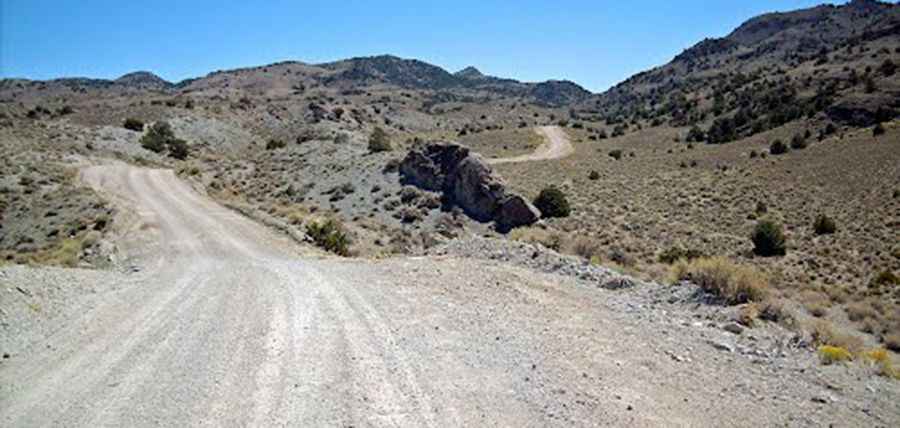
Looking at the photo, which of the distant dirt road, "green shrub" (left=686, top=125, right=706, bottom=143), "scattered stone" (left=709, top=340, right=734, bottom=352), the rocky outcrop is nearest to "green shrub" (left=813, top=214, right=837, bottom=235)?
the rocky outcrop

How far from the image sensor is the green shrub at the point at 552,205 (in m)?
40.0

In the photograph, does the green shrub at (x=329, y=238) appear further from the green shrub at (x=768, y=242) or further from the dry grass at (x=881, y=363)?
the green shrub at (x=768, y=242)

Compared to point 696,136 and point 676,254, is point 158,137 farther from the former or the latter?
point 696,136

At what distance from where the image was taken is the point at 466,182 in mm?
39781

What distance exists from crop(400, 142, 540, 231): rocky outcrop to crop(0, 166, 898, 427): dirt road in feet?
76.1

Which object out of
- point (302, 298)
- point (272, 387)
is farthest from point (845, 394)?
point (302, 298)

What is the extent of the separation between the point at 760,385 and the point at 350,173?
42.5m

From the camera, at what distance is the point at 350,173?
48094 mm

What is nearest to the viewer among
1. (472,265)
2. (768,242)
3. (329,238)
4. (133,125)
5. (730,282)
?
(730,282)

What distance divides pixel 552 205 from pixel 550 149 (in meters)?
38.4

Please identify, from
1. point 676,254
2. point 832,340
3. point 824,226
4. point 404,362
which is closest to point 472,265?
point 404,362

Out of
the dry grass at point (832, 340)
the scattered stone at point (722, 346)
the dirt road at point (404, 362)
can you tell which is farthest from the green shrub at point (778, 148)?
the scattered stone at point (722, 346)

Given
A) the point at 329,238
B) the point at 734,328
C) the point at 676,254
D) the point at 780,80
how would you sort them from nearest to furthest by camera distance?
the point at 734,328 < the point at 329,238 < the point at 676,254 < the point at 780,80

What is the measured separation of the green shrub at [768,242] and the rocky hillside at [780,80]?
36.1 m
